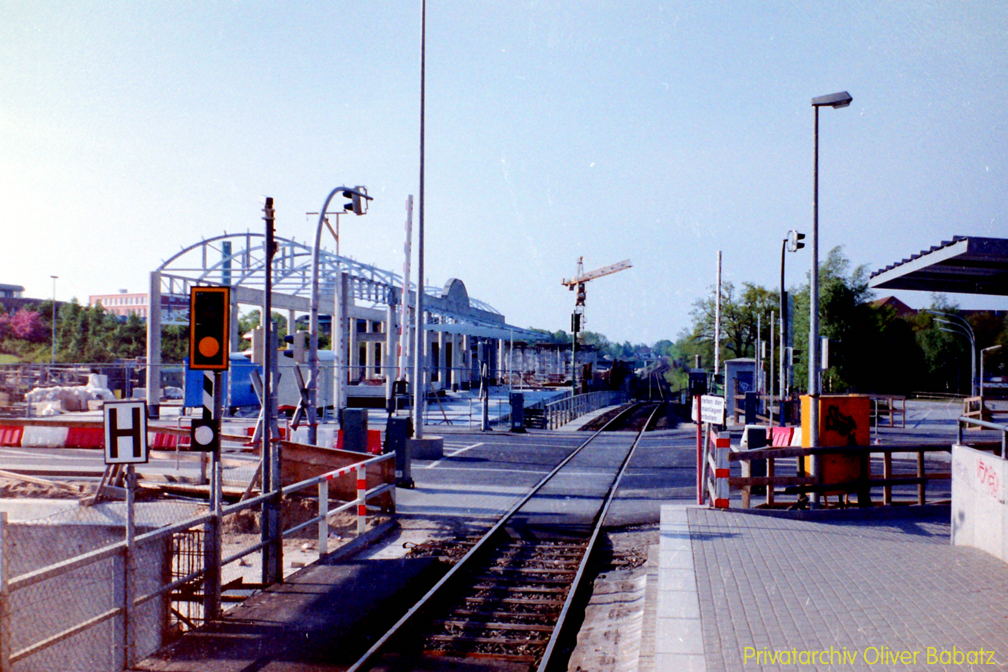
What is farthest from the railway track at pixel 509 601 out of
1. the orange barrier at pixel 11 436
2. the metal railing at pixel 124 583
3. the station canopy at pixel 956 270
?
the orange barrier at pixel 11 436

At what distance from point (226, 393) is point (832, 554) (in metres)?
30.0

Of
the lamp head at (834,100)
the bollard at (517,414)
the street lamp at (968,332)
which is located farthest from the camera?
the street lamp at (968,332)

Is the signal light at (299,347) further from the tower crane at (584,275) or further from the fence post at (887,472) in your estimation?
the tower crane at (584,275)

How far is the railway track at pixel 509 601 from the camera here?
273 inches

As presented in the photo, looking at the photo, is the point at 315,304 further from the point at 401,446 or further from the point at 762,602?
the point at 762,602

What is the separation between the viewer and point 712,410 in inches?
476

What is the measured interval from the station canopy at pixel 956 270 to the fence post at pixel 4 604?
8.51m

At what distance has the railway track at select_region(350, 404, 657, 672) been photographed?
6.93 m

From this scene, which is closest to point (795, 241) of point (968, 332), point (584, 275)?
point (968, 332)

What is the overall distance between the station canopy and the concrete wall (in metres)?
2.07

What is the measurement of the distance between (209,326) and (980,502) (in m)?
8.37

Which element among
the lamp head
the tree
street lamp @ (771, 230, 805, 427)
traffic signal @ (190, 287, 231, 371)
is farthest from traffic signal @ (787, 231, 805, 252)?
the tree

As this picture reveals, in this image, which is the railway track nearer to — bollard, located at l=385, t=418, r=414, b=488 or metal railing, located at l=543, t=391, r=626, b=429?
bollard, located at l=385, t=418, r=414, b=488

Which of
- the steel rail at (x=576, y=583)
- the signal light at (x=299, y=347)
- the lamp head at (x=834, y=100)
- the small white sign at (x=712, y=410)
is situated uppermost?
the lamp head at (x=834, y=100)
